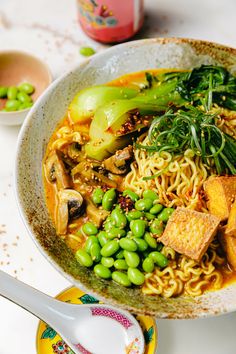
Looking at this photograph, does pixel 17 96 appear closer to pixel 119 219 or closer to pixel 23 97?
pixel 23 97

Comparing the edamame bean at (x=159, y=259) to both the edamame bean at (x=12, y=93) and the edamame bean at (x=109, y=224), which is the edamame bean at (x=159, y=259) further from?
the edamame bean at (x=12, y=93)

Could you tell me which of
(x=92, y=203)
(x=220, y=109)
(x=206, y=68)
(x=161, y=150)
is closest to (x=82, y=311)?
(x=92, y=203)

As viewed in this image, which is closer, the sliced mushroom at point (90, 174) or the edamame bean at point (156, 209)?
the edamame bean at point (156, 209)

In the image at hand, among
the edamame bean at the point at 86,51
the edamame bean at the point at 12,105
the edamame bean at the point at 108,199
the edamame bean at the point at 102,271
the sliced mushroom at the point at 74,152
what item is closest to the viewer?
the edamame bean at the point at 102,271

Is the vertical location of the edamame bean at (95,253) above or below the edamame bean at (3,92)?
below

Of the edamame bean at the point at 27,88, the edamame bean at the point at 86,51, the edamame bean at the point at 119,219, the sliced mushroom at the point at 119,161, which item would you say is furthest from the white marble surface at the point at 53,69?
the sliced mushroom at the point at 119,161

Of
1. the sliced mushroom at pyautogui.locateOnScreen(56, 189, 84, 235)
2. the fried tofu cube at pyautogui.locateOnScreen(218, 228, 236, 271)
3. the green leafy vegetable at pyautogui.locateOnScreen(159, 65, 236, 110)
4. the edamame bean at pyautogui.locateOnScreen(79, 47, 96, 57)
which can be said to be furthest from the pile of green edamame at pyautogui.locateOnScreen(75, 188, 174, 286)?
the edamame bean at pyautogui.locateOnScreen(79, 47, 96, 57)

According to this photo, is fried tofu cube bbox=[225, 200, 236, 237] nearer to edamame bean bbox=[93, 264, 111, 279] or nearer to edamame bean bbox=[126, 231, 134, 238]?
edamame bean bbox=[126, 231, 134, 238]

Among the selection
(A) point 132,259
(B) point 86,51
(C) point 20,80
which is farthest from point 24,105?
(A) point 132,259
